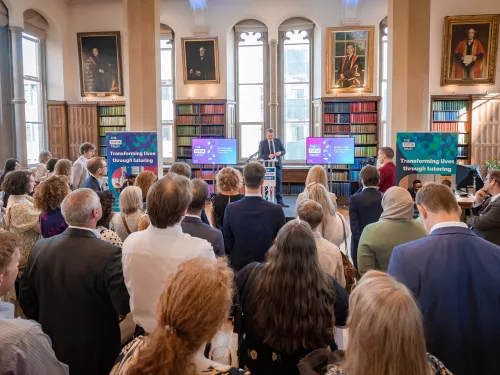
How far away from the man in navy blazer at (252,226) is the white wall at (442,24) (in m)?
9.11

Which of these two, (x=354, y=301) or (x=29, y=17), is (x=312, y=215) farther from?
(x=29, y=17)

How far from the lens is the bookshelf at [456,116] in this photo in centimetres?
1095

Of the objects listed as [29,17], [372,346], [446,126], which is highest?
[29,17]

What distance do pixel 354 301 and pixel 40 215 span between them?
2.74m

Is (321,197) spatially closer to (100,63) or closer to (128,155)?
(128,155)

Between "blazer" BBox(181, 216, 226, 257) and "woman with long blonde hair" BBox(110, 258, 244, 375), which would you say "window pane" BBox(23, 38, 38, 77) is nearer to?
"blazer" BBox(181, 216, 226, 257)

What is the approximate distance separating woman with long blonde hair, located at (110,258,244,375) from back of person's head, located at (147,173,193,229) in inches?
33.9

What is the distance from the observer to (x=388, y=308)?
1.13 meters

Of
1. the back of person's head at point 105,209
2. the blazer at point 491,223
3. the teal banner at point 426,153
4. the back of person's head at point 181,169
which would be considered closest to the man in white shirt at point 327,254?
the back of person's head at point 105,209

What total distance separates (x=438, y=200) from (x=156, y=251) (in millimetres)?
1334

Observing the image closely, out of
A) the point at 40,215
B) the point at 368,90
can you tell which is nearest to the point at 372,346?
the point at 40,215

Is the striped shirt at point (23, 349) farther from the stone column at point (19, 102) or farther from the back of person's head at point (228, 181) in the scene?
the stone column at point (19, 102)

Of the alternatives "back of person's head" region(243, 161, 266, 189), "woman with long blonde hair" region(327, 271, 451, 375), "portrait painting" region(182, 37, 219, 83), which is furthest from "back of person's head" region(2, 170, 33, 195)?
"portrait painting" region(182, 37, 219, 83)

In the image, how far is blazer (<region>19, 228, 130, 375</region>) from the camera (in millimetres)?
2131
